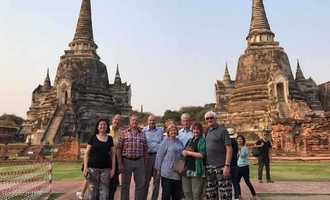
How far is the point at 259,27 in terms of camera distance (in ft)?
142

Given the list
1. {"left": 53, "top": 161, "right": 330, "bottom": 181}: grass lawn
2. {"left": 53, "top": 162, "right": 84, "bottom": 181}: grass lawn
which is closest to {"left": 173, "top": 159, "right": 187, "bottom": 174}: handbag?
{"left": 53, "top": 161, "right": 330, "bottom": 181}: grass lawn

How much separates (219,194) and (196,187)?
1.48ft

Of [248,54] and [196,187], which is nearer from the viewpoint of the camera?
[196,187]

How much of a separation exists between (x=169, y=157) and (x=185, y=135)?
2.51ft

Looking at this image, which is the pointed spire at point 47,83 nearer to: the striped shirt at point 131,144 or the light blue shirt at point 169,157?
the striped shirt at point 131,144

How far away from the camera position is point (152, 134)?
803 centimetres

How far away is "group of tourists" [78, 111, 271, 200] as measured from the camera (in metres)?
6.29

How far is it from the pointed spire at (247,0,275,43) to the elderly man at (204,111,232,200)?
1501 inches

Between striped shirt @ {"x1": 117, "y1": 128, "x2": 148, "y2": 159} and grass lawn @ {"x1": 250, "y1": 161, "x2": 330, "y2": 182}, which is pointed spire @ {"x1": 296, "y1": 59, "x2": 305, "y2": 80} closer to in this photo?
grass lawn @ {"x1": 250, "y1": 161, "x2": 330, "y2": 182}

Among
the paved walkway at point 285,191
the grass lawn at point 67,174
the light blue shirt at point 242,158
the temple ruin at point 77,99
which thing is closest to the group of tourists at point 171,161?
the light blue shirt at point 242,158

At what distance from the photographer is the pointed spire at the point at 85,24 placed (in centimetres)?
4675

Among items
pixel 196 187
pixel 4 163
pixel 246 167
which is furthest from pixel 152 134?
pixel 4 163

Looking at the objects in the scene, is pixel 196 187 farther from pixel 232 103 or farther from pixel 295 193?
A: pixel 232 103

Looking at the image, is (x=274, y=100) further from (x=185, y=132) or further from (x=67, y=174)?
(x=185, y=132)
